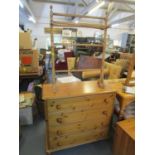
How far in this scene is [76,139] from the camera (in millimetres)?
1808

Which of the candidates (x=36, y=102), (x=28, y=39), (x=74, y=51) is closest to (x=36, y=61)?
(x=28, y=39)

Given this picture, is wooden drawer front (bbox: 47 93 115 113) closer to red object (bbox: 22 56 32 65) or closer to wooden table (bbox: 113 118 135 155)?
wooden table (bbox: 113 118 135 155)

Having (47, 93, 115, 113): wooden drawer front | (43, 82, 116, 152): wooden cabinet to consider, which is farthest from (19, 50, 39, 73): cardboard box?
(47, 93, 115, 113): wooden drawer front

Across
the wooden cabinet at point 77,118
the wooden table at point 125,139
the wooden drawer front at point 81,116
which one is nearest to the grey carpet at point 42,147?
the wooden cabinet at point 77,118

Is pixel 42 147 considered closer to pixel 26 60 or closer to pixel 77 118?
pixel 77 118

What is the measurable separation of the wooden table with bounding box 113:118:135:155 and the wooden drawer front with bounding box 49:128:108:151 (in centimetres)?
27

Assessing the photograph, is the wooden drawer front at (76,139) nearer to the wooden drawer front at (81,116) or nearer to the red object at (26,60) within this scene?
the wooden drawer front at (81,116)

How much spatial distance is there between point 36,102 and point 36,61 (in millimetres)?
854

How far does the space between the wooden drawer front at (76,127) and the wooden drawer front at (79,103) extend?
0.71 feet

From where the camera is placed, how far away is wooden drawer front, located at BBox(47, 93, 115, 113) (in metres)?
1.54

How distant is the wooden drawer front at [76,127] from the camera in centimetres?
166

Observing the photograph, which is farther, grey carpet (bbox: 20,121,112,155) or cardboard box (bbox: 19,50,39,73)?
cardboard box (bbox: 19,50,39,73)
